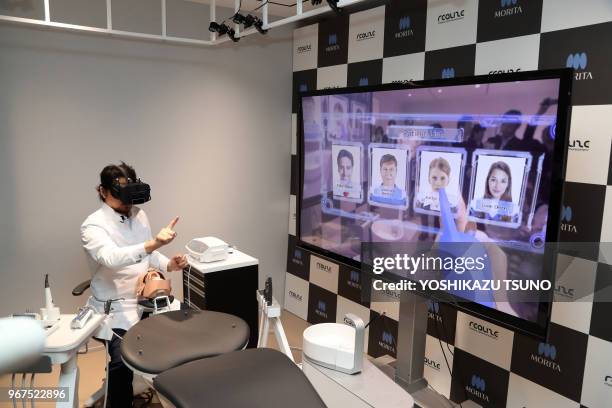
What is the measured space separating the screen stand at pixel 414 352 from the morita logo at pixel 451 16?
146cm

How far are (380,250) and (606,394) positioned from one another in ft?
3.64

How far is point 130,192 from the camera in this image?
2.23 meters

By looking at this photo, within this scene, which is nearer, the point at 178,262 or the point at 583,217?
the point at 583,217

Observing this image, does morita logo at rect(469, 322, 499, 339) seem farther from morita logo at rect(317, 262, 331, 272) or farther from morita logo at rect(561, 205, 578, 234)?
morita logo at rect(317, 262, 331, 272)

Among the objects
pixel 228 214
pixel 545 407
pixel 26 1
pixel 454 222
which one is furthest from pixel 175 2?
pixel 545 407

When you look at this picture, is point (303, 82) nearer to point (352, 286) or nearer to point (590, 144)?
point (352, 286)

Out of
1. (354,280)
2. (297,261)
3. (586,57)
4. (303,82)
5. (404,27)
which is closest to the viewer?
(586,57)

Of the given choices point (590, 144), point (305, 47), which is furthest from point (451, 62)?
point (305, 47)

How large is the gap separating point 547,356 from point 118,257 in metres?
2.06

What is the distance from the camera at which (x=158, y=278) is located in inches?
88.9

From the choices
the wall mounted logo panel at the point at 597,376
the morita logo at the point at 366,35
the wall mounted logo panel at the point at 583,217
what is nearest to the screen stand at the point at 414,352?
the wall mounted logo panel at the point at 597,376

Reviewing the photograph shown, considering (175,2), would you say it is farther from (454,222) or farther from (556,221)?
(556,221)

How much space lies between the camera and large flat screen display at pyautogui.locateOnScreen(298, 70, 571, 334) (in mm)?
1619

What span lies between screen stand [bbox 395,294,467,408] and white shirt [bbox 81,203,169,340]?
51.1 inches
